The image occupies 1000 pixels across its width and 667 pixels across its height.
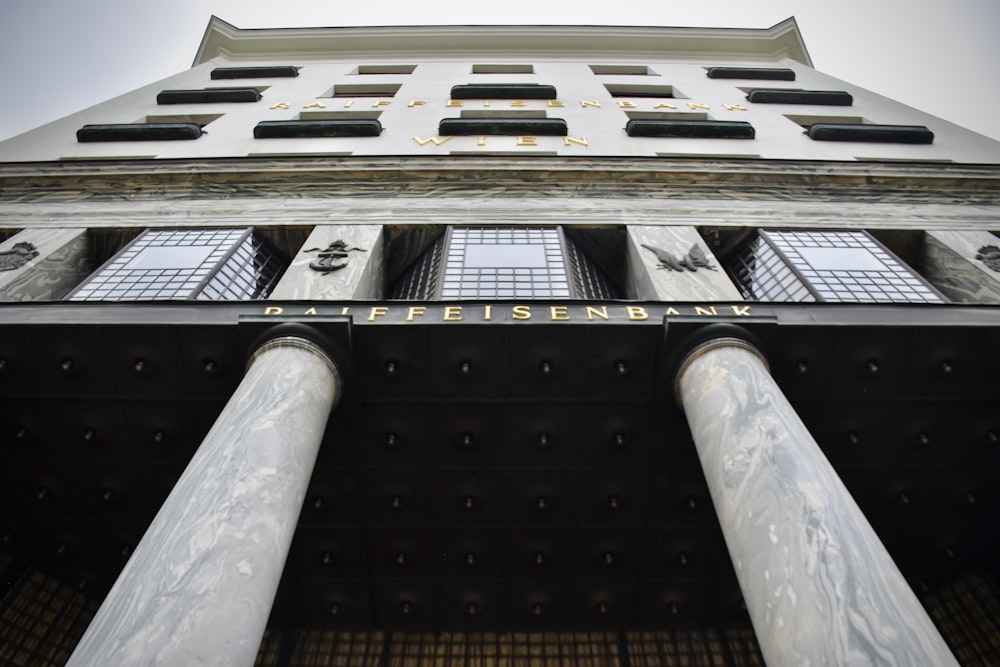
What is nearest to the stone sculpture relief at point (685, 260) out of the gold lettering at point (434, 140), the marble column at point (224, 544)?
the marble column at point (224, 544)

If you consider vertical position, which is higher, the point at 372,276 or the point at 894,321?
the point at 894,321

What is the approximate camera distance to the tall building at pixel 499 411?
20.0 feet

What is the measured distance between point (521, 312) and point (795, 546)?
4.75m

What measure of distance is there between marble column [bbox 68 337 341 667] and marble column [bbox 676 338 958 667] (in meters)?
4.37

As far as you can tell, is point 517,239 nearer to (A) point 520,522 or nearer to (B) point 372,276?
(B) point 372,276

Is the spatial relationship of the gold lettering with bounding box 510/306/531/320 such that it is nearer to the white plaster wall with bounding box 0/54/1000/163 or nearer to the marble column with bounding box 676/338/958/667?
the marble column with bounding box 676/338/958/667

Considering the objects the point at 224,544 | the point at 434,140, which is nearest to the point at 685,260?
the point at 224,544

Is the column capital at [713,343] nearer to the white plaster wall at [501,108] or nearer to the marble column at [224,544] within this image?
the marble column at [224,544]

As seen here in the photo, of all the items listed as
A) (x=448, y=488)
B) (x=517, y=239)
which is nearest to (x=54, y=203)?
(x=517, y=239)

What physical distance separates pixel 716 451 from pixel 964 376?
4.93 metres

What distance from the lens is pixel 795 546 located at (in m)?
5.58

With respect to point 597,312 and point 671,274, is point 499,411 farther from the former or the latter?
point 671,274

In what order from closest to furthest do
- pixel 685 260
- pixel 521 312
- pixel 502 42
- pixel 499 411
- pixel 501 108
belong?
pixel 521 312 < pixel 499 411 < pixel 685 260 < pixel 501 108 < pixel 502 42

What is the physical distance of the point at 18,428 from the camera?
931 cm
